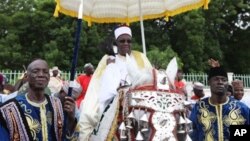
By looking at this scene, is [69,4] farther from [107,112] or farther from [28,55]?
[28,55]

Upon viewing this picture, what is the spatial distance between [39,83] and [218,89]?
1.75 m

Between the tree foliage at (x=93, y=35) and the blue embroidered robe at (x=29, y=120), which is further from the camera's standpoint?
the tree foliage at (x=93, y=35)

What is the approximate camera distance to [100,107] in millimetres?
5113

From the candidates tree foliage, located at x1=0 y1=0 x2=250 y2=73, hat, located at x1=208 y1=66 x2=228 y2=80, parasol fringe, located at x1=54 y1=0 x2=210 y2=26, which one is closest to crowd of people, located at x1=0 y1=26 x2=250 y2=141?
hat, located at x1=208 y1=66 x2=228 y2=80

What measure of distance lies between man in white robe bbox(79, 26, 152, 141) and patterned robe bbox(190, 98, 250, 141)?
0.77m

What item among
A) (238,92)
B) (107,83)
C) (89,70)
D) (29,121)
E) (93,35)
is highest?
(93,35)

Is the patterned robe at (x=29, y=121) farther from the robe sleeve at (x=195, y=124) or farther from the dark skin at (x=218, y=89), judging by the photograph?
the dark skin at (x=218, y=89)

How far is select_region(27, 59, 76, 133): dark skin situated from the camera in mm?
4656

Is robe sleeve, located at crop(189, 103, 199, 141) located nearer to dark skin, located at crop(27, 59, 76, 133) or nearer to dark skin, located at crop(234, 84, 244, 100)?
dark skin, located at crop(27, 59, 76, 133)

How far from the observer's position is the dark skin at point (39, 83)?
4656 mm

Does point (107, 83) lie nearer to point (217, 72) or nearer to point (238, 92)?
point (217, 72)

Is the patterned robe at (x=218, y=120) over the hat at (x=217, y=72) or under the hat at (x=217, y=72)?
under

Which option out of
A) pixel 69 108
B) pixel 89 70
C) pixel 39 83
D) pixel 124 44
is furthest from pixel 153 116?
pixel 89 70

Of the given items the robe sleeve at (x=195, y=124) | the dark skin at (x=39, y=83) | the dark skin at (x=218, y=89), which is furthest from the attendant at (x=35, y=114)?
the dark skin at (x=218, y=89)
